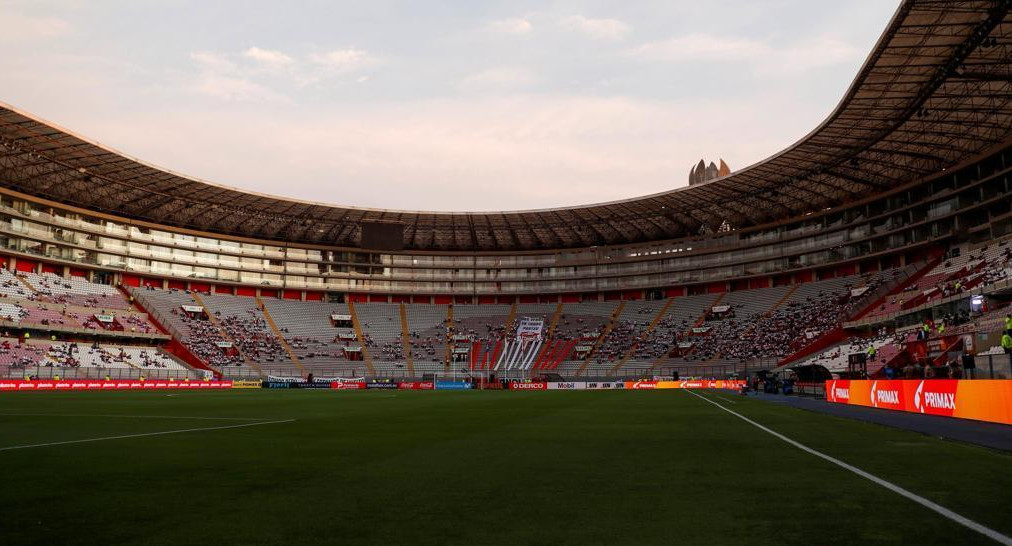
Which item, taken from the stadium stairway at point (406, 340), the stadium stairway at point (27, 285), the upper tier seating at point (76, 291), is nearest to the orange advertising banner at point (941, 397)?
the stadium stairway at point (406, 340)

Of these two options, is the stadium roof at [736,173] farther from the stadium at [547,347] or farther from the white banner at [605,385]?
the white banner at [605,385]

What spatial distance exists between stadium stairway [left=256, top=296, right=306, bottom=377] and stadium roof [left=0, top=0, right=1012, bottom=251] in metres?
11.0

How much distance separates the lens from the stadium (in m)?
6.18

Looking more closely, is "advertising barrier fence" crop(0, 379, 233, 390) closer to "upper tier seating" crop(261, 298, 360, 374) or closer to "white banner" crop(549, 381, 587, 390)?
"upper tier seating" crop(261, 298, 360, 374)

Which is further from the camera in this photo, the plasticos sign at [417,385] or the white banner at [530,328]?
the white banner at [530,328]

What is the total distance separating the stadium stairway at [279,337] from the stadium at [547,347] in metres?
0.38

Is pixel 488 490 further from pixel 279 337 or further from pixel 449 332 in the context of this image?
pixel 449 332

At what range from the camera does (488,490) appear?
22.9 feet

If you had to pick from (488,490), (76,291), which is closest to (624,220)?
(76,291)

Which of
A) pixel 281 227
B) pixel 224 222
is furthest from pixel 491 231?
pixel 224 222

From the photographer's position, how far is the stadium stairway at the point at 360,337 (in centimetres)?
8212

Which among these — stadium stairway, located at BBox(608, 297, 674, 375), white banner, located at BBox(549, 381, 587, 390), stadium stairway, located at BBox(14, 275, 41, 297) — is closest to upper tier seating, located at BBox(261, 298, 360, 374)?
white banner, located at BBox(549, 381, 587, 390)

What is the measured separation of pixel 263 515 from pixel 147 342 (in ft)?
269

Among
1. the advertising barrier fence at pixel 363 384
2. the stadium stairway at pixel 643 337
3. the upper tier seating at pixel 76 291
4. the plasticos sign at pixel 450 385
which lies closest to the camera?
the advertising barrier fence at pixel 363 384
